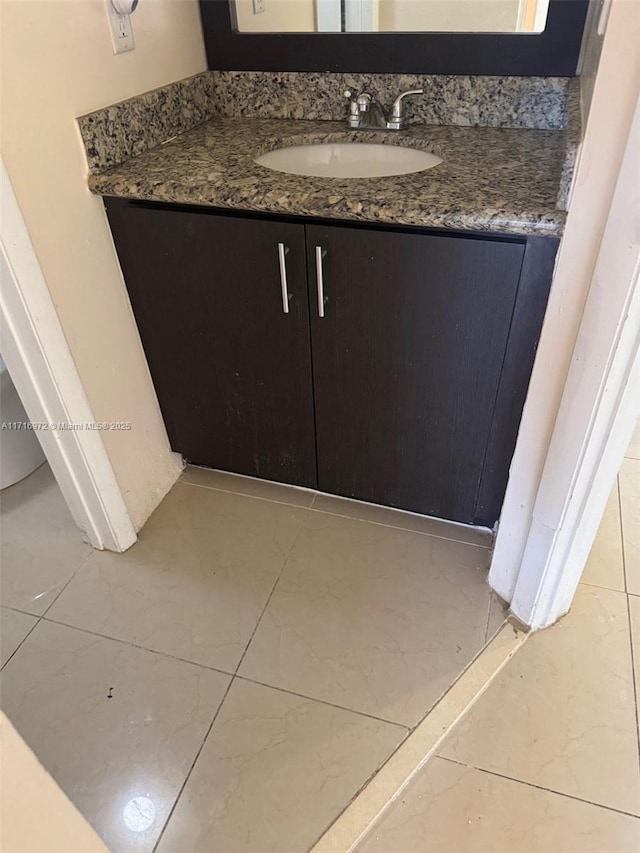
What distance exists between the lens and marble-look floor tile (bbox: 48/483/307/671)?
138 cm

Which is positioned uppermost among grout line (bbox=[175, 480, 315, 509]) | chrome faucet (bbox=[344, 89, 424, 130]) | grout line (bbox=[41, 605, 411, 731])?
chrome faucet (bbox=[344, 89, 424, 130])

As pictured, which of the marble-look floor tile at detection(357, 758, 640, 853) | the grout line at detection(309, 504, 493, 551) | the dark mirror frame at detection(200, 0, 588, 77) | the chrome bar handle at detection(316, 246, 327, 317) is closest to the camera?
the marble-look floor tile at detection(357, 758, 640, 853)

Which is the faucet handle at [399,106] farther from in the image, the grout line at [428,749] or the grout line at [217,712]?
the grout line at [428,749]

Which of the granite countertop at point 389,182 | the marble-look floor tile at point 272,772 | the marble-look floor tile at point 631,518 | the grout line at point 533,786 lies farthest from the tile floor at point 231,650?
the granite countertop at point 389,182

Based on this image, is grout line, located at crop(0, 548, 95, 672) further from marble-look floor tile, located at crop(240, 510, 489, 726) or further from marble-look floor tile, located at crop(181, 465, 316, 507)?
marble-look floor tile, located at crop(240, 510, 489, 726)

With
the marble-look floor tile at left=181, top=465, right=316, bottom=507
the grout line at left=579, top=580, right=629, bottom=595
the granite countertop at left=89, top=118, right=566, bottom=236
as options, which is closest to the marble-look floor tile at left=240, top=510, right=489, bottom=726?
the marble-look floor tile at left=181, top=465, right=316, bottom=507

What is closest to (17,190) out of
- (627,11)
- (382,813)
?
(627,11)

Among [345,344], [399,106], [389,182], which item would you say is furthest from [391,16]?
[345,344]

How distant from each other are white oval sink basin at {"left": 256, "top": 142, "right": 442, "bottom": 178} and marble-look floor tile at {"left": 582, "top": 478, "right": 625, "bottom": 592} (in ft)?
3.28

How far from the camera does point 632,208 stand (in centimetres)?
81

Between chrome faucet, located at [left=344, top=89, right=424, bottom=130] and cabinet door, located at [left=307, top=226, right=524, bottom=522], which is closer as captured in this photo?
cabinet door, located at [left=307, top=226, right=524, bottom=522]

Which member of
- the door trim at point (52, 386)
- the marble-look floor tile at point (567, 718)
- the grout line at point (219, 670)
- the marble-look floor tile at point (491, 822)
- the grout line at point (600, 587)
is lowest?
the marble-look floor tile at point (491, 822)

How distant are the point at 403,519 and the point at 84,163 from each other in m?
1.09

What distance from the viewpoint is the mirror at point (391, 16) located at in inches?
52.2
